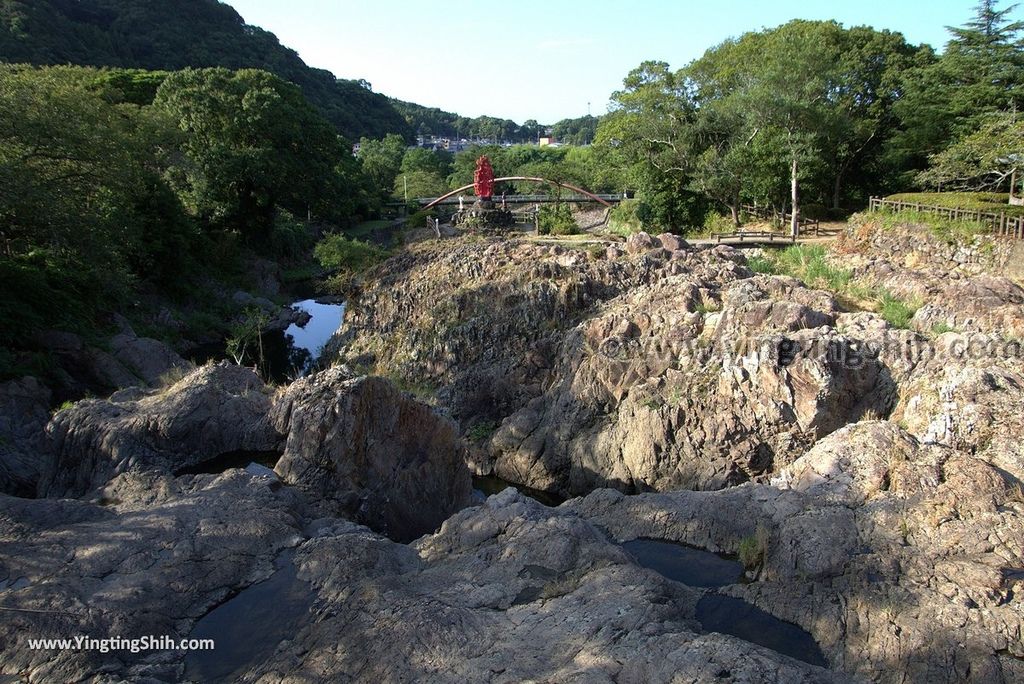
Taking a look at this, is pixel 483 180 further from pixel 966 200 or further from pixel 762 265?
pixel 966 200

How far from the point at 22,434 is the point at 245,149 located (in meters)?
26.2

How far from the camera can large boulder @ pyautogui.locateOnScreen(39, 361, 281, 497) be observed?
409 inches

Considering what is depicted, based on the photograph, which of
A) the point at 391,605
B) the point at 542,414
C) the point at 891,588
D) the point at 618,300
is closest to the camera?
the point at 391,605

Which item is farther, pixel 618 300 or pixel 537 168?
pixel 537 168

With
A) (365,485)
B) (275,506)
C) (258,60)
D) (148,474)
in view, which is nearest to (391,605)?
(275,506)

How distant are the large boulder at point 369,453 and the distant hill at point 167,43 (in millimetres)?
53168

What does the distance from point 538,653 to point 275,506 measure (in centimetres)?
428

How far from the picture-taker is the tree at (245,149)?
35750 millimetres

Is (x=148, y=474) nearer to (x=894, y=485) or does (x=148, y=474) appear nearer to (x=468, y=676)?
(x=468, y=676)

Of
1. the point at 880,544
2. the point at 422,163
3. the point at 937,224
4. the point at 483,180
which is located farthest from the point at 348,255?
the point at 422,163

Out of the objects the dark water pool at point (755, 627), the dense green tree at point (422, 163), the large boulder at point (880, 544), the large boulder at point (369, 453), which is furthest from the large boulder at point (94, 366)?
the dense green tree at point (422, 163)

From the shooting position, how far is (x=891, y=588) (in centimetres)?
789

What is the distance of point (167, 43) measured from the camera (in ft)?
256

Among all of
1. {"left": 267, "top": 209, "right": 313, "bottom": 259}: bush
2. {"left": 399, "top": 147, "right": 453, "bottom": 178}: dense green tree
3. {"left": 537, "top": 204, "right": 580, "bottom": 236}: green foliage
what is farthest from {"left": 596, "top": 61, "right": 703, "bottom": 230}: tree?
{"left": 399, "top": 147, "right": 453, "bottom": 178}: dense green tree
